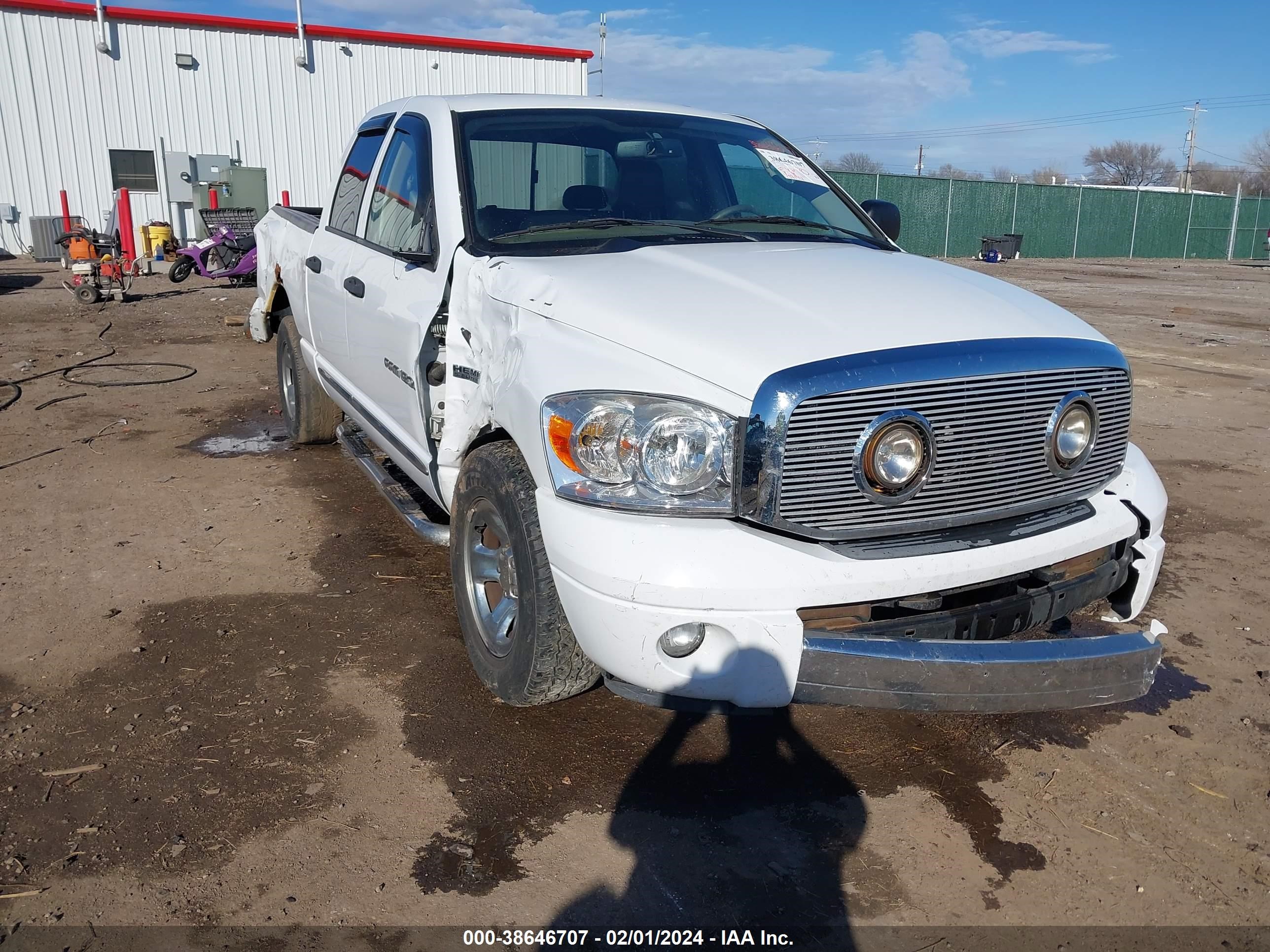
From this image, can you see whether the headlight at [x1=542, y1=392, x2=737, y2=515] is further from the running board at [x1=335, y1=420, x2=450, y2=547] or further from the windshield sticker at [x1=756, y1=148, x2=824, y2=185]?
the windshield sticker at [x1=756, y1=148, x2=824, y2=185]

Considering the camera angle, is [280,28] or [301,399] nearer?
[301,399]

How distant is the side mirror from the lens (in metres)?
4.57

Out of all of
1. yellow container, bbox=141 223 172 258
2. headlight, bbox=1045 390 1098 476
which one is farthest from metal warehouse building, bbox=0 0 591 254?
headlight, bbox=1045 390 1098 476

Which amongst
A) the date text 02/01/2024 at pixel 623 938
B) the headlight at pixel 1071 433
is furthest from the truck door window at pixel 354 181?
the date text 02/01/2024 at pixel 623 938

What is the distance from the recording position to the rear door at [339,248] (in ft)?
15.8

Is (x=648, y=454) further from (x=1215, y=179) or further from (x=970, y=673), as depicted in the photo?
(x=1215, y=179)

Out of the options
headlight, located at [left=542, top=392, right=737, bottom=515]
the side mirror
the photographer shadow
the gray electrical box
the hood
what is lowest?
the photographer shadow

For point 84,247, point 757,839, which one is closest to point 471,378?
point 757,839

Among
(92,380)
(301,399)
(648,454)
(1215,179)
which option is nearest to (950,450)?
(648,454)

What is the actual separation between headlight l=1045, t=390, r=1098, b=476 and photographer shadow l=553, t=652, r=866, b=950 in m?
1.06

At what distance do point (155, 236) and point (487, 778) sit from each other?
21.6m

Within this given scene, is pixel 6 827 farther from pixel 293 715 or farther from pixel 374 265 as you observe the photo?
pixel 374 265

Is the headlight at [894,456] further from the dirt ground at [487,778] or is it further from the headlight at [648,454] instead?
the dirt ground at [487,778]

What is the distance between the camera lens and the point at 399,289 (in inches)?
155
